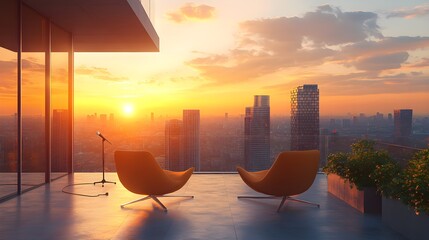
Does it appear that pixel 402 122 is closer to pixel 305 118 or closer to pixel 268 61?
pixel 305 118

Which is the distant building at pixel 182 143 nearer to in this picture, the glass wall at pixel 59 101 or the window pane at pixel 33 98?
the glass wall at pixel 59 101

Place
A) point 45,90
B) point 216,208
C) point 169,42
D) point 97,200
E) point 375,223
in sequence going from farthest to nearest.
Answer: point 169,42, point 45,90, point 97,200, point 216,208, point 375,223

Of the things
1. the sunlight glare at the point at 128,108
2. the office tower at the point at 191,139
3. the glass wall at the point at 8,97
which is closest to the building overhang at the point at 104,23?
the glass wall at the point at 8,97

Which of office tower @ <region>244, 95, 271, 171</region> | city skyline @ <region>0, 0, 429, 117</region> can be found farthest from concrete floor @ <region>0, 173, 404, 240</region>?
city skyline @ <region>0, 0, 429, 117</region>

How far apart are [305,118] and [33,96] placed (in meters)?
6.29

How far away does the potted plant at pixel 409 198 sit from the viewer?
162 inches

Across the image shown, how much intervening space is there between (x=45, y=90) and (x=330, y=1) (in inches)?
268

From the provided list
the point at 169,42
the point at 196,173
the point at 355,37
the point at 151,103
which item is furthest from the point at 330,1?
the point at 151,103

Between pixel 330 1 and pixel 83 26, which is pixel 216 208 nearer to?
pixel 83 26

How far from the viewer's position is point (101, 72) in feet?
41.5

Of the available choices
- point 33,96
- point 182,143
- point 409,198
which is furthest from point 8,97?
point 409,198

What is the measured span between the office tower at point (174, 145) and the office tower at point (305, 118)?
98.6 inches

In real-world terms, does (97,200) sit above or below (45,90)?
below

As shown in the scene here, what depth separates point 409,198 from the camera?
14.1 feet
